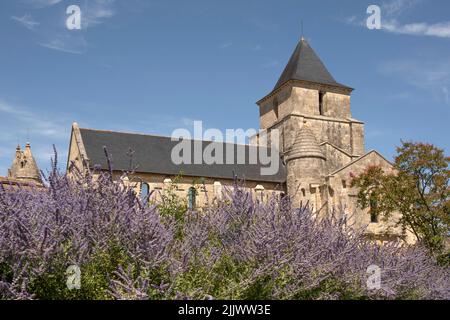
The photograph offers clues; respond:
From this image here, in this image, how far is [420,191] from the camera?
1914 centimetres

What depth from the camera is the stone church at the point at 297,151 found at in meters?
25.0

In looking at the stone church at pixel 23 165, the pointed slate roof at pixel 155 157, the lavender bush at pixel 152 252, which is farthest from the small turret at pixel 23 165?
the lavender bush at pixel 152 252

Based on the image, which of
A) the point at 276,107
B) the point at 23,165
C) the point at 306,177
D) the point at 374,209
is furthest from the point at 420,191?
the point at 23,165

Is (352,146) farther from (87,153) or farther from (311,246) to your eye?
(311,246)

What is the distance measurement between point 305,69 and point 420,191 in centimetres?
1715

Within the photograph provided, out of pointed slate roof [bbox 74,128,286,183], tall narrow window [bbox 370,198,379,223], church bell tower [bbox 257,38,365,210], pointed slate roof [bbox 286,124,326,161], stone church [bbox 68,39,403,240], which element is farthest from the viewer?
church bell tower [bbox 257,38,365,210]

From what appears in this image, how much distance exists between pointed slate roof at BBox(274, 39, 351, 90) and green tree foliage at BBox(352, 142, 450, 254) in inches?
567

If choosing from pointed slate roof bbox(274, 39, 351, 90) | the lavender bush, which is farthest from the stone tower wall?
the lavender bush

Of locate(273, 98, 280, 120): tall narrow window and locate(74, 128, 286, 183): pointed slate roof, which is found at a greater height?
locate(273, 98, 280, 120): tall narrow window

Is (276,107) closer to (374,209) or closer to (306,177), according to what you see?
(306,177)

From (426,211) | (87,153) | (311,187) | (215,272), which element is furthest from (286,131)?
(215,272)

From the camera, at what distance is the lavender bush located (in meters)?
4.25

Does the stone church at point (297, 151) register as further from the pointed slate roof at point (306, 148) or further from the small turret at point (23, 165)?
the small turret at point (23, 165)

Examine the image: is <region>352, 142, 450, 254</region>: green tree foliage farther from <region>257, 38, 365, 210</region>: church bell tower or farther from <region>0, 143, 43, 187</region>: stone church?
<region>0, 143, 43, 187</region>: stone church
